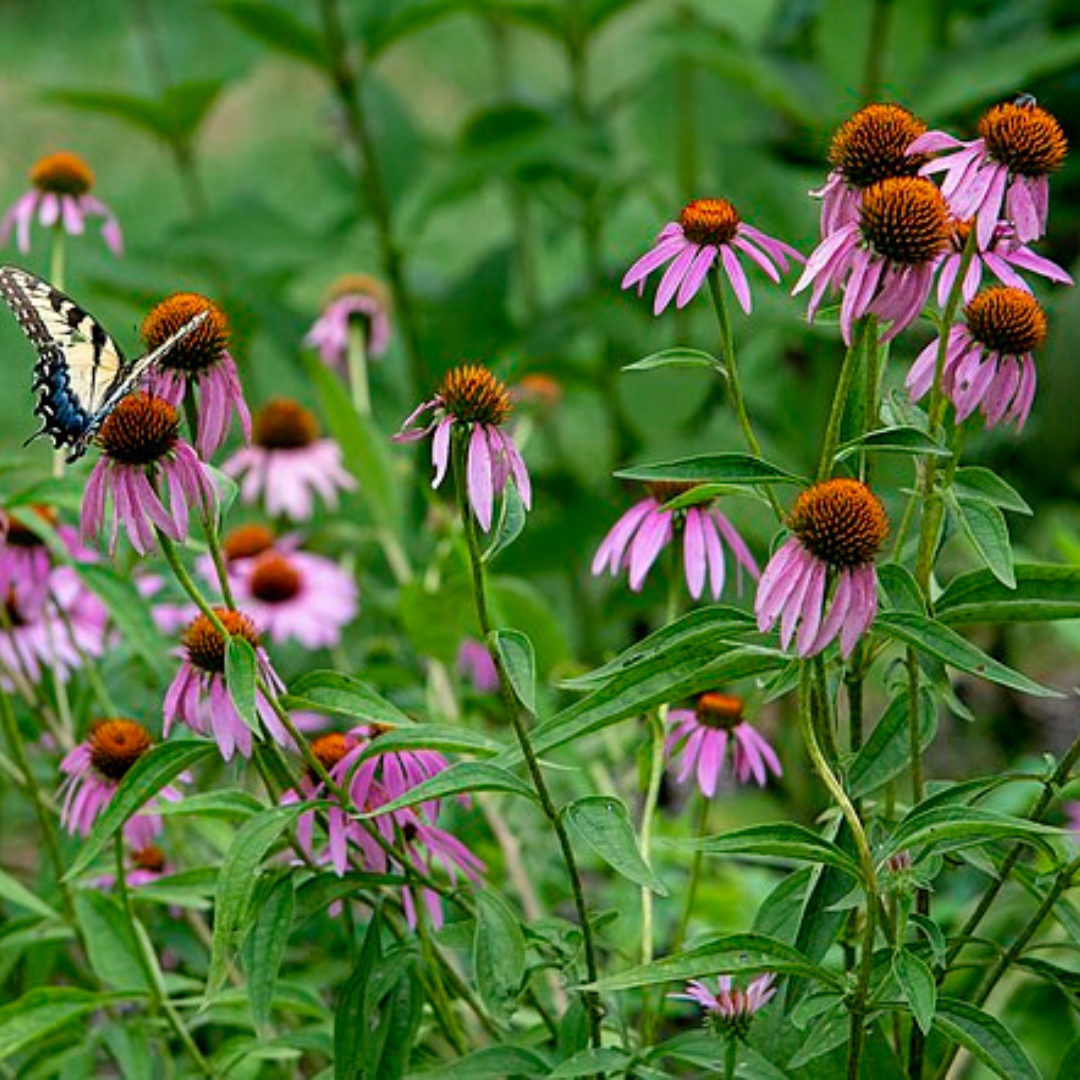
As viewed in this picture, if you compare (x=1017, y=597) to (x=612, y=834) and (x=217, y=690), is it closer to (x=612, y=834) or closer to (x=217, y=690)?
(x=612, y=834)

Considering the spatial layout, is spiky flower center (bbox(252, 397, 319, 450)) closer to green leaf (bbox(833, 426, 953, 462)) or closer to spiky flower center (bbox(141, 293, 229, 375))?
spiky flower center (bbox(141, 293, 229, 375))

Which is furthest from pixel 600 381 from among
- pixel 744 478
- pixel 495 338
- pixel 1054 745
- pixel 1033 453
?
pixel 744 478

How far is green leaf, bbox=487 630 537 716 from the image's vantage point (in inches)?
32.7

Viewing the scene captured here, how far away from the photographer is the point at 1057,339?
2.06 m

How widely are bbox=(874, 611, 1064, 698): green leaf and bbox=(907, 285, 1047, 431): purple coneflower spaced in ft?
0.33

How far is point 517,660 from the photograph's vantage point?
85 centimetres

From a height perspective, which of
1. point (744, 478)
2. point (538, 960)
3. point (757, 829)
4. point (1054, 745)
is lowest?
point (1054, 745)

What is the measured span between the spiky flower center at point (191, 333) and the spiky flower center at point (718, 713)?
35 centimetres

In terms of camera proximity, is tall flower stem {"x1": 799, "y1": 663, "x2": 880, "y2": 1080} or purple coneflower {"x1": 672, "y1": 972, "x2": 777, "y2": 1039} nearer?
tall flower stem {"x1": 799, "y1": 663, "x2": 880, "y2": 1080}

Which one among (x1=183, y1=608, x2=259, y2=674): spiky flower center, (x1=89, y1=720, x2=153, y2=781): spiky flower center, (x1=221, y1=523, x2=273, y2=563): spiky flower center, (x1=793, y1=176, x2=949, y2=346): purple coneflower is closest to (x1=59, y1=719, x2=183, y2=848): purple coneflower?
(x1=89, y1=720, x2=153, y2=781): spiky flower center

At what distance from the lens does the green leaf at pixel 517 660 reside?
32.7 inches

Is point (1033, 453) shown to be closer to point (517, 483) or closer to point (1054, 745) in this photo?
point (1054, 745)

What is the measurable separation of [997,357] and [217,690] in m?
0.36

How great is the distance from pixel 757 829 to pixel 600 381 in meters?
1.54
